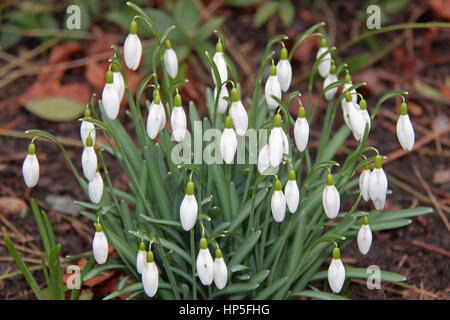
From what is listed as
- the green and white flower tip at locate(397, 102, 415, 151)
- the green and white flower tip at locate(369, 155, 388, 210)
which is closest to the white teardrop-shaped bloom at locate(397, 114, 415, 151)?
the green and white flower tip at locate(397, 102, 415, 151)

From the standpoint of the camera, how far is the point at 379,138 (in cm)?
324

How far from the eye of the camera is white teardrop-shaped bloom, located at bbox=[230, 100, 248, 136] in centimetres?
179

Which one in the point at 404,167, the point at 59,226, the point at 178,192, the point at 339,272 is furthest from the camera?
the point at 404,167

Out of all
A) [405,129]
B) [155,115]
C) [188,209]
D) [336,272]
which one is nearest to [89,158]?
[155,115]

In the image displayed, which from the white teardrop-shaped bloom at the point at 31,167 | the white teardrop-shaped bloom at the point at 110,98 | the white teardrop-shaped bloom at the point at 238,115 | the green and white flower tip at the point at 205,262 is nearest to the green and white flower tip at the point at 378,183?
the white teardrop-shaped bloom at the point at 238,115

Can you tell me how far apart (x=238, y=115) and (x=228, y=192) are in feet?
1.13

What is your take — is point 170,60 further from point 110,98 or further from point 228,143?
point 228,143

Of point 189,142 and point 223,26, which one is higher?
point 223,26

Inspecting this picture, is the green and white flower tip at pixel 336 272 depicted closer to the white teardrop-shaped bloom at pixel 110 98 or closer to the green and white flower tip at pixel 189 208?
the green and white flower tip at pixel 189 208

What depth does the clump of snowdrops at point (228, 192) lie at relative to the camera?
1802 millimetres

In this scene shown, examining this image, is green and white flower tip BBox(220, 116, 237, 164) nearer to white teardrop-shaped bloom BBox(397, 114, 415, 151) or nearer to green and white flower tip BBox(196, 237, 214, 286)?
green and white flower tip BBox(196, 237, 214, 286)

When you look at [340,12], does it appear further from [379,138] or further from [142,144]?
[142,144]
